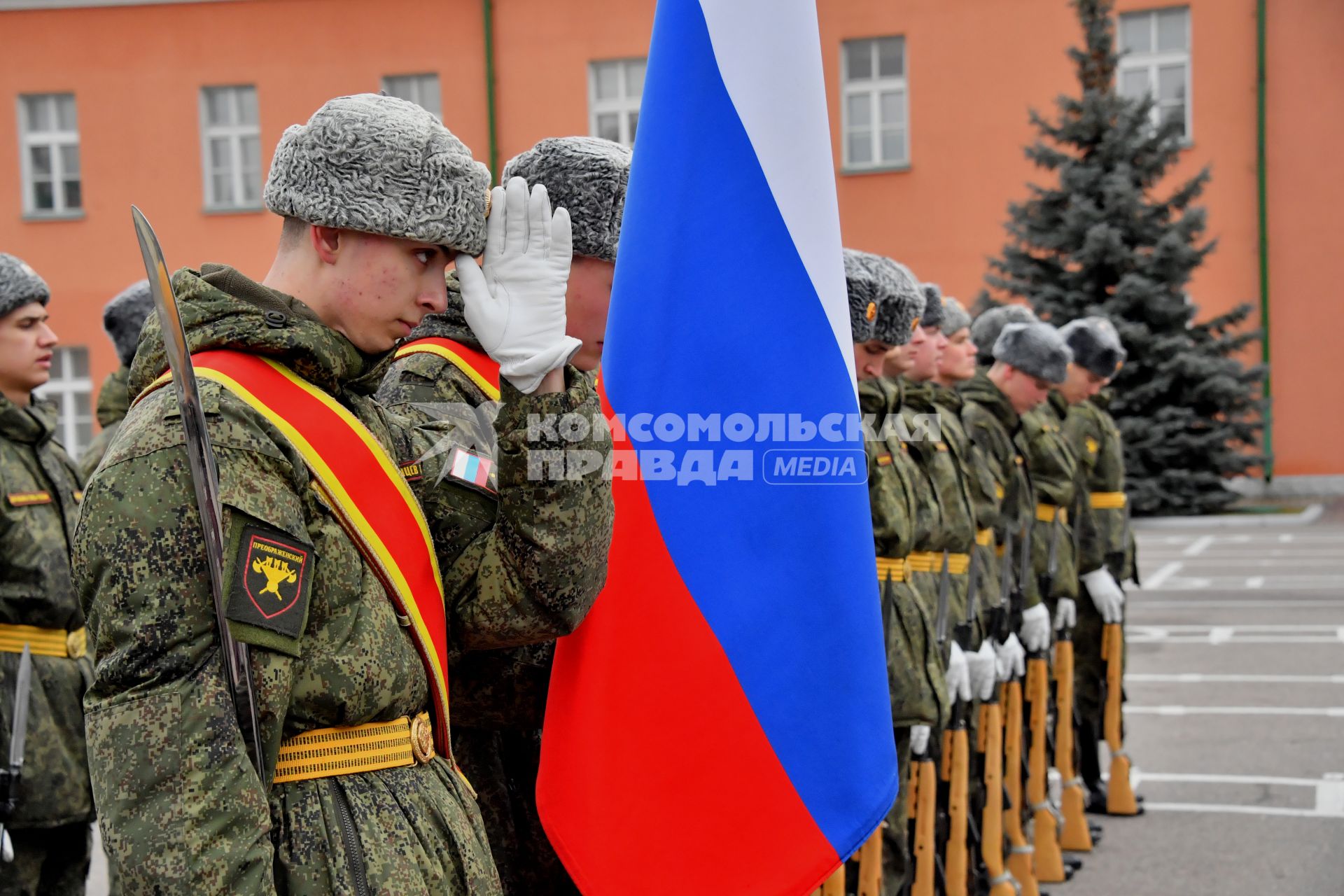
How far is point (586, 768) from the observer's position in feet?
8.83

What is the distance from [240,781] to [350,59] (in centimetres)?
2250

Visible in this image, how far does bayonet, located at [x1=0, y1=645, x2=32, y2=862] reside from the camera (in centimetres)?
394

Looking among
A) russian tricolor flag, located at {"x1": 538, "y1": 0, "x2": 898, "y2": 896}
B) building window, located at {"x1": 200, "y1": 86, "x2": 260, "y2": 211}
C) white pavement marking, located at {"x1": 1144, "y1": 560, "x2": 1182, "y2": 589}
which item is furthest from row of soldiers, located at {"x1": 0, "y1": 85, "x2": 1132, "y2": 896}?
building window, located at {"x1": 200, "y1": 86, "x2": 260, "y2": 211}

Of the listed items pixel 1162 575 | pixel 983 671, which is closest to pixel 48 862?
pixel 983 671

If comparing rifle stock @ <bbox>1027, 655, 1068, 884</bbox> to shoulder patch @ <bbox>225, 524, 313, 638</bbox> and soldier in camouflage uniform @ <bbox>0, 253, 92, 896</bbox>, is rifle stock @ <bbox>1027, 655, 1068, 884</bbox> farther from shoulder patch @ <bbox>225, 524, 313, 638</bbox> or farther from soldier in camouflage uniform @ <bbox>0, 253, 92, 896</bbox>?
shoulder patch @ <bbox>225, 524, 313, 638</bbox>

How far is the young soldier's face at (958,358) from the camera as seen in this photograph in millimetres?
7090

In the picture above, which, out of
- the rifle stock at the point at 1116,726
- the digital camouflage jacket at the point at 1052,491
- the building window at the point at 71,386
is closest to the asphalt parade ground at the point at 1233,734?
the rifle stock at the point at 1116,726

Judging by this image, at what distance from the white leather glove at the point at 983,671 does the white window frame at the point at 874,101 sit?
1724cm

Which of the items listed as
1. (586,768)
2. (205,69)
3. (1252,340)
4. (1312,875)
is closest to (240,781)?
(586,768)

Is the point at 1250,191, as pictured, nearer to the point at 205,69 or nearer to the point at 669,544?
the point at 205,69

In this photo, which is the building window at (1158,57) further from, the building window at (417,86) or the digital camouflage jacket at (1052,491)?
the digital camouflage jacket at (1052,491)

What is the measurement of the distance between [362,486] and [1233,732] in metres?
7.69

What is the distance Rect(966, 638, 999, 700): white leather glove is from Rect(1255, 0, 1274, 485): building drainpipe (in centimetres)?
1624

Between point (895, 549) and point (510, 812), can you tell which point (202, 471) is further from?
point (895, 549)
